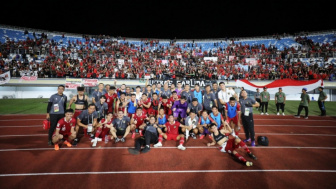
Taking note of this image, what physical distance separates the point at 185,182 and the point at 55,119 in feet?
16.7

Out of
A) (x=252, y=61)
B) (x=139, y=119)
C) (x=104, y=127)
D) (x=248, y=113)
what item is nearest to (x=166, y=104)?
(x=139, y=119)

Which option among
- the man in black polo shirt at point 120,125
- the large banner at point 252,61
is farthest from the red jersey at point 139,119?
the large banner at point 252,61

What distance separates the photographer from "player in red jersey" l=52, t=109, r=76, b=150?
547cm

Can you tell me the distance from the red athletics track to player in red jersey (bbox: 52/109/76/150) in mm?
381

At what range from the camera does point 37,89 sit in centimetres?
2034

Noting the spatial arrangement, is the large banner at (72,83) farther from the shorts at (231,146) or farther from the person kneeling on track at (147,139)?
the shorts at (231,146)

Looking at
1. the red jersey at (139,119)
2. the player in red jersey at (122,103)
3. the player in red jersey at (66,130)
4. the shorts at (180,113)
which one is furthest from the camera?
the player in red jersey at (122,103)

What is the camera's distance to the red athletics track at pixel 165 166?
3.67 metres

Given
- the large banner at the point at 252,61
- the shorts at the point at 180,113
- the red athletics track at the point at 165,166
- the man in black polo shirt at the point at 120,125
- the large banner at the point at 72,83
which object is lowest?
the red athletics track at the point at 165,166

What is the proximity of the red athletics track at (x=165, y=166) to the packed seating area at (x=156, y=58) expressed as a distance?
16.4 meters

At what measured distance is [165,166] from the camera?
439cm

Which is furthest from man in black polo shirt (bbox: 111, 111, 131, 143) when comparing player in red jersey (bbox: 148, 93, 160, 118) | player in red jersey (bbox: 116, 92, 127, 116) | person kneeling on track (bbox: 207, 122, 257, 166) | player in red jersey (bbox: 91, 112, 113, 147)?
person kneeling on track (bbox: 207, 122, 257, 166)

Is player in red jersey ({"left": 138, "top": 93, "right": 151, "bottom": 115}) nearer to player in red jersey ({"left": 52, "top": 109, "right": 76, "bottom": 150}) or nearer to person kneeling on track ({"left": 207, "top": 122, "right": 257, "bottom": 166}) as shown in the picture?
player in red jersey ({"left": 52, "top": 109, "right": 76, "bottom": 150})

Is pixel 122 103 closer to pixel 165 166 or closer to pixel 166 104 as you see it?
pixel 166 104
